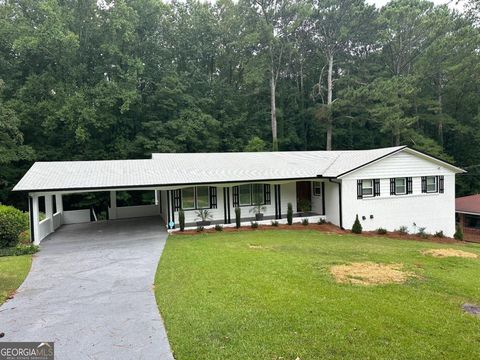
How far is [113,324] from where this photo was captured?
5.67 m

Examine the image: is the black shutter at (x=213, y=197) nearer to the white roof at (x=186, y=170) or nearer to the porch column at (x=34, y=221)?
the white roof at (x=186, y=170)

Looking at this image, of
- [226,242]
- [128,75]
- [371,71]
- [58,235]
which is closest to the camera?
[226,242]

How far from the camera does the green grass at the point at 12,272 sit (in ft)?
25.4

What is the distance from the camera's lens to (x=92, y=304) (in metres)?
6.70

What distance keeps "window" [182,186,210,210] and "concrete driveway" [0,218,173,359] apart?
4388 mm

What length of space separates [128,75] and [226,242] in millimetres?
20246

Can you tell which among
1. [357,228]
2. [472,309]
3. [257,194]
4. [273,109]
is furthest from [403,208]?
[273,109]

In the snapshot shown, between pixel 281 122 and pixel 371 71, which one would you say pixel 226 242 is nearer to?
pixel 281 122

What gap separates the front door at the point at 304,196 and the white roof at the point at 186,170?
1153 mm

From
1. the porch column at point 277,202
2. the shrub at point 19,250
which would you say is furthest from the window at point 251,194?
the shrub at point 19,250

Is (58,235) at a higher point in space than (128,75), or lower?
lower

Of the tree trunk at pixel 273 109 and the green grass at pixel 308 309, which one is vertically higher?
the tree trunk at pixel 273 109

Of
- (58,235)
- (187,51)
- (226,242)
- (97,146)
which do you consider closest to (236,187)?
(226,242)

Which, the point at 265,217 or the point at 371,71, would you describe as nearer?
the point at 265,217
